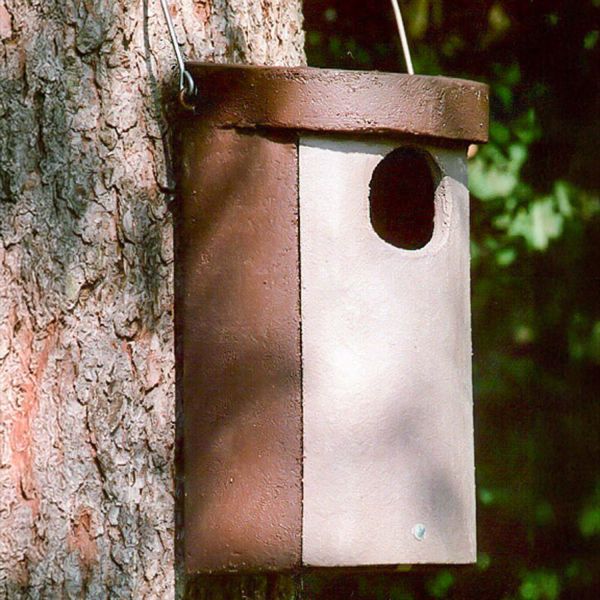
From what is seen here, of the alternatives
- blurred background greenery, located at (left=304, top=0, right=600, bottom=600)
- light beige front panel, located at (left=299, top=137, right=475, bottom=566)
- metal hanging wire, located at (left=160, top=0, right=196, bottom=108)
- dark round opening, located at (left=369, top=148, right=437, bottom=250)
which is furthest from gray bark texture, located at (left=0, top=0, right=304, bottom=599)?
blurred background greenery, located at (left=304, top=0, right=600, bottom=600)

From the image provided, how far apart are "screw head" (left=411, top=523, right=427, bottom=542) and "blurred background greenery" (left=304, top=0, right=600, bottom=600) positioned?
201cm

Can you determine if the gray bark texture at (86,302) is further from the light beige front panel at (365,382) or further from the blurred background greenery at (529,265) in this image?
the blurred background greenery at (529,265)

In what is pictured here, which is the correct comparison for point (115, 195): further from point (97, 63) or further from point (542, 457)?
point (542, 457)

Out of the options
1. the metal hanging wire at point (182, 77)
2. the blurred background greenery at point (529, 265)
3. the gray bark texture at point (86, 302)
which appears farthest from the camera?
the blurred background greenery at point (529, 265)

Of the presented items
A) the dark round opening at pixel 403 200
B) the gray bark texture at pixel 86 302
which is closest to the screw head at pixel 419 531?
the gray bark texture at pixel 86 302

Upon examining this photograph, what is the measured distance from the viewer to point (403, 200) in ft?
9.70

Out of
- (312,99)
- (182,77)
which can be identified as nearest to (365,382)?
(312,99)

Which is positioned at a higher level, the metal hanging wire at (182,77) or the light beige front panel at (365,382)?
the metal hanging wire at (182,77)

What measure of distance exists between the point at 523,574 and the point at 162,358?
7.63 feet

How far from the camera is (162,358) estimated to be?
2.46 metres

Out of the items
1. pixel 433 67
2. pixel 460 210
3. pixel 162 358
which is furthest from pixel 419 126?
pixel 433 67

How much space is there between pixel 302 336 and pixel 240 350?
116mm

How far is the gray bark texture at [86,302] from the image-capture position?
2309 mm

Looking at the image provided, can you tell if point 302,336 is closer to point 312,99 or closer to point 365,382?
point 365,382
